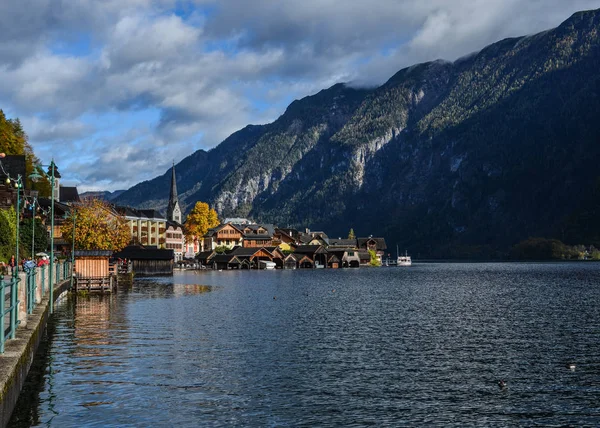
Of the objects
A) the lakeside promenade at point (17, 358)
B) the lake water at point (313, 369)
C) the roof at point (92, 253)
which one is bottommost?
the lake water at point (313, 369)

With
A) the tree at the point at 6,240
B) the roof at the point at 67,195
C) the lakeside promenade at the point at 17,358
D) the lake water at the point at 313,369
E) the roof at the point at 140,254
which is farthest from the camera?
the roof at the point at 67,195

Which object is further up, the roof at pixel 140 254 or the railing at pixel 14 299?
the roof at pixel 140 254

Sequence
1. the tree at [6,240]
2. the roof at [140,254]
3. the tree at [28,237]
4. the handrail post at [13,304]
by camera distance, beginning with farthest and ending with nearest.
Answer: the roof at [140,254]
the tree at [28,237]
the tree at [6,240]
the handrail post at [13,304]

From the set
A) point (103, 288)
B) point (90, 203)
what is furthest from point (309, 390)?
point (90, 203)

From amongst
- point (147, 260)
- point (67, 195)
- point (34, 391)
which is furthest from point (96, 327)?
point (67, 195)

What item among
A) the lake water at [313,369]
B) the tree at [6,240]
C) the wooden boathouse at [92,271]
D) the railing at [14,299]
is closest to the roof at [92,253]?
the wooden boathouse at [92,271]

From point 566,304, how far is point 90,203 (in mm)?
87731

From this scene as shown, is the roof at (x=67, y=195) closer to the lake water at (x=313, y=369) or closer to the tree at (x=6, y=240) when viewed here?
the tree at (x=6, y=240)

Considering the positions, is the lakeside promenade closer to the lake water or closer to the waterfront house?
the lake water

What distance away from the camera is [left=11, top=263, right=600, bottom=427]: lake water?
2605 cm

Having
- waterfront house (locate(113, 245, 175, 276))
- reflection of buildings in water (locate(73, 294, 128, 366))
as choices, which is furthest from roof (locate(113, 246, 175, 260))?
reflection of buildings in water (locate(73, 294, 128, 366))

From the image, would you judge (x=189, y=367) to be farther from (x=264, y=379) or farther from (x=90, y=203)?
(x=90, y=203)

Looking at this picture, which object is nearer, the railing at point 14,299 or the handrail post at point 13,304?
the railing at point 14,299

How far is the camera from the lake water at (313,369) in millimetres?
26047
